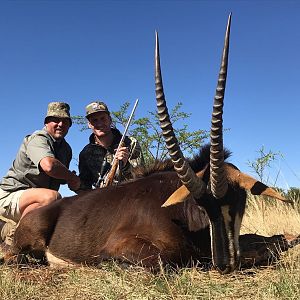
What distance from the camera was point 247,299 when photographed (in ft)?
8.86

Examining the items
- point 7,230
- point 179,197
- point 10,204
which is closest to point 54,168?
point 10,204

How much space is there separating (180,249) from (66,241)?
1.40 m

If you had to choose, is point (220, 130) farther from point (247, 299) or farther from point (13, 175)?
point (13, 175)

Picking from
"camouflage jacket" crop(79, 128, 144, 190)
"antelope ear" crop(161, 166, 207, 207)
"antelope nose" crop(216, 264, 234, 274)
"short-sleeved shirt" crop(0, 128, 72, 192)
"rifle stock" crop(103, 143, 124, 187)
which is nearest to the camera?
"antelope nose" crop(216, 264, 234, 274)

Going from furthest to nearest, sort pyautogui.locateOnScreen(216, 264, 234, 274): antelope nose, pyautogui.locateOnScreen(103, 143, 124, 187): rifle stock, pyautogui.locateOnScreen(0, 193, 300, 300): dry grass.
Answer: pyautogui.locateOnScreen(103, 143, 124, 187): rifle stock
pyautogui.locateOnScreen(216, 264, 234, 274): antelope nose
pyautogui.locateOnScreen(0, 193, 300, 300): dry grass

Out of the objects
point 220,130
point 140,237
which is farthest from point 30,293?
point 220,130

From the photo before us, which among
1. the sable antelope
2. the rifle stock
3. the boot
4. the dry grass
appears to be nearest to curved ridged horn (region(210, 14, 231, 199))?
the sable antelope

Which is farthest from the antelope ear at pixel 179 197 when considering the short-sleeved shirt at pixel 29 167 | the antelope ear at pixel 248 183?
the short-sleeved shirt at pixel 29 167

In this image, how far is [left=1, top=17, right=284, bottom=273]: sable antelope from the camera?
3.48m

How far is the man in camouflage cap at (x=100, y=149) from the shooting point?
662cm

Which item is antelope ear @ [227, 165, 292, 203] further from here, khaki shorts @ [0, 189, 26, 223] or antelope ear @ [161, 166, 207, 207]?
khaki shorts @ [0, 189, 26, 223]

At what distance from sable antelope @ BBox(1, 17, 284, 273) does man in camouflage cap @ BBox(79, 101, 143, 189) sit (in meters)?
1.63

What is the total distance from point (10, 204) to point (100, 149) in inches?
67.1

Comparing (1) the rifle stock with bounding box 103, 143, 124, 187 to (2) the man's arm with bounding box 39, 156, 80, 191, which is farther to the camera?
(1) the rifle stock with bounding box 103, 143, 124, 187
